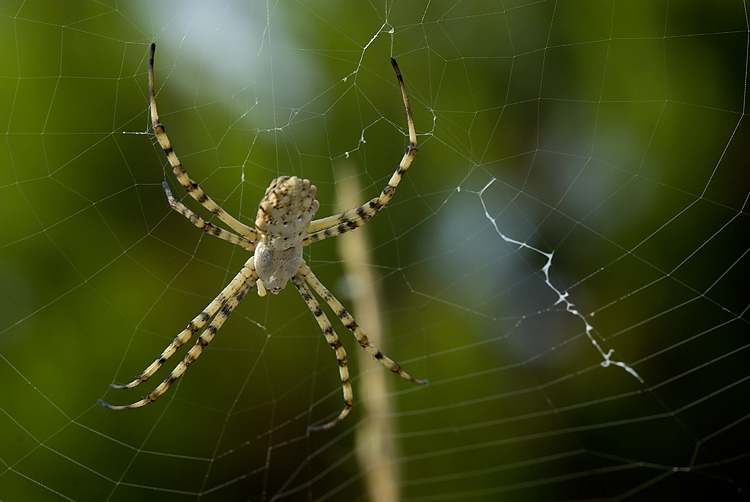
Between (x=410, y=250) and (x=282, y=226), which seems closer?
(x=282, y=226)

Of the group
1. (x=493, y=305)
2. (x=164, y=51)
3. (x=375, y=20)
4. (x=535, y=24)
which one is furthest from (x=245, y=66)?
(x=493, y=305)

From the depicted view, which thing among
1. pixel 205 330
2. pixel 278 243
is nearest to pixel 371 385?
pixel 278 243

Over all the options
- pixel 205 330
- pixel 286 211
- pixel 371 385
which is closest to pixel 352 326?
pixel 371 385

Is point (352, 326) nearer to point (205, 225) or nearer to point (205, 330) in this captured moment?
point (205, 330)

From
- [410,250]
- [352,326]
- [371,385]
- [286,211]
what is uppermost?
[410,250]

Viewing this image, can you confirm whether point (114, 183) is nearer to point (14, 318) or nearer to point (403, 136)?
point (14, 318)

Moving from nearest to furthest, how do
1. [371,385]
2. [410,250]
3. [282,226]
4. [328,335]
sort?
1. [282,226]
2. [371,385]
3. [328,335]
4. [410,250]

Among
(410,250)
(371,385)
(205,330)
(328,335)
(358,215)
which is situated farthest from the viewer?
(410,250)

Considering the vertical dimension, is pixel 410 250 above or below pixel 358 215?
above
